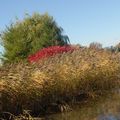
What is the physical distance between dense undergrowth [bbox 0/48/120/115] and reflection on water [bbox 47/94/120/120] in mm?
698

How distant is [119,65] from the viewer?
17562 mm

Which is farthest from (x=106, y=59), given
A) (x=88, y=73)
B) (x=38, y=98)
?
(x=38, y=98)

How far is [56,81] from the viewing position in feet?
42.0

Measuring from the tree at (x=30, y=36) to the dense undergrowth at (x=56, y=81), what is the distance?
8334 millimetres

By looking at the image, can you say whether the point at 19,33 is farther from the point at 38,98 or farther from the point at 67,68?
the point at 38,98

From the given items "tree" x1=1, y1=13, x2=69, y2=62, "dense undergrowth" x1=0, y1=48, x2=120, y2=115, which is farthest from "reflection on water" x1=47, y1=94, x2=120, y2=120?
"tree" x1=1, y1=13, x2=69, y2=62

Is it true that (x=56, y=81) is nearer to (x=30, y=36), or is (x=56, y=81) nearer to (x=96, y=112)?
(x=96, y=112)

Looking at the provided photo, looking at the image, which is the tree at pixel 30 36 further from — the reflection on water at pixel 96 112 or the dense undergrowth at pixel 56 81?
the reflection on water at pixel 96 112

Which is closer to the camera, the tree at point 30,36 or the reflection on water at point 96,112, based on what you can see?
the reflection on water at point 96,112

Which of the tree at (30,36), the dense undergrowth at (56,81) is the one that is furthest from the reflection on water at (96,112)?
the tree at (30,36)

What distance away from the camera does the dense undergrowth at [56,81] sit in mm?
11153

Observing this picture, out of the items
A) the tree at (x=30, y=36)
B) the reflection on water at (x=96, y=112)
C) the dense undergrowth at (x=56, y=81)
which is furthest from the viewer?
the tree at (x=30, y=36)

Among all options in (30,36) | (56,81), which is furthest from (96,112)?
(30,36)

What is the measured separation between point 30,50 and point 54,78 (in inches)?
519
